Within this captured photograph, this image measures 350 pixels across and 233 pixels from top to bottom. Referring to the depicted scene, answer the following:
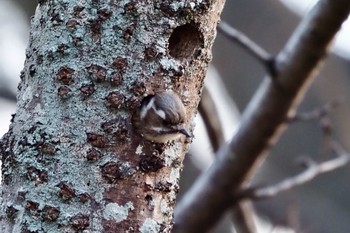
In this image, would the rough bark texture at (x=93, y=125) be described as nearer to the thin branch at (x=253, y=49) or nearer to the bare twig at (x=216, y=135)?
the thin branch at (x=253, y=49)

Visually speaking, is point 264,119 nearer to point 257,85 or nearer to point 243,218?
point 243,218

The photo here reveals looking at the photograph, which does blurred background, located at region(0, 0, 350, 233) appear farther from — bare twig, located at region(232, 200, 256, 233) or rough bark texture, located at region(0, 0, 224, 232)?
rough bark texture, located at region(0, 0, 224, 232)

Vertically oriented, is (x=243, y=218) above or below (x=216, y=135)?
below

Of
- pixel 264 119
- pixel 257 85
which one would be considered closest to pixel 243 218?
pixel 264 119

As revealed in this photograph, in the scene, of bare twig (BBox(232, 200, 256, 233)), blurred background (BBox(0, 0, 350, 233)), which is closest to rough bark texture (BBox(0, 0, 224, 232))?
bare twig (BBox(232, 200, 256, 233))

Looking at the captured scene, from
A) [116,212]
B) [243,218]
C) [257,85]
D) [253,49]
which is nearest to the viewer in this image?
[116,212]

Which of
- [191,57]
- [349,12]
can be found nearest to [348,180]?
[349,12]

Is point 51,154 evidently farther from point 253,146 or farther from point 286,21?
point 286,21

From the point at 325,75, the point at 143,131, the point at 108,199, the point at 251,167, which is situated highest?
the point at 325,75
